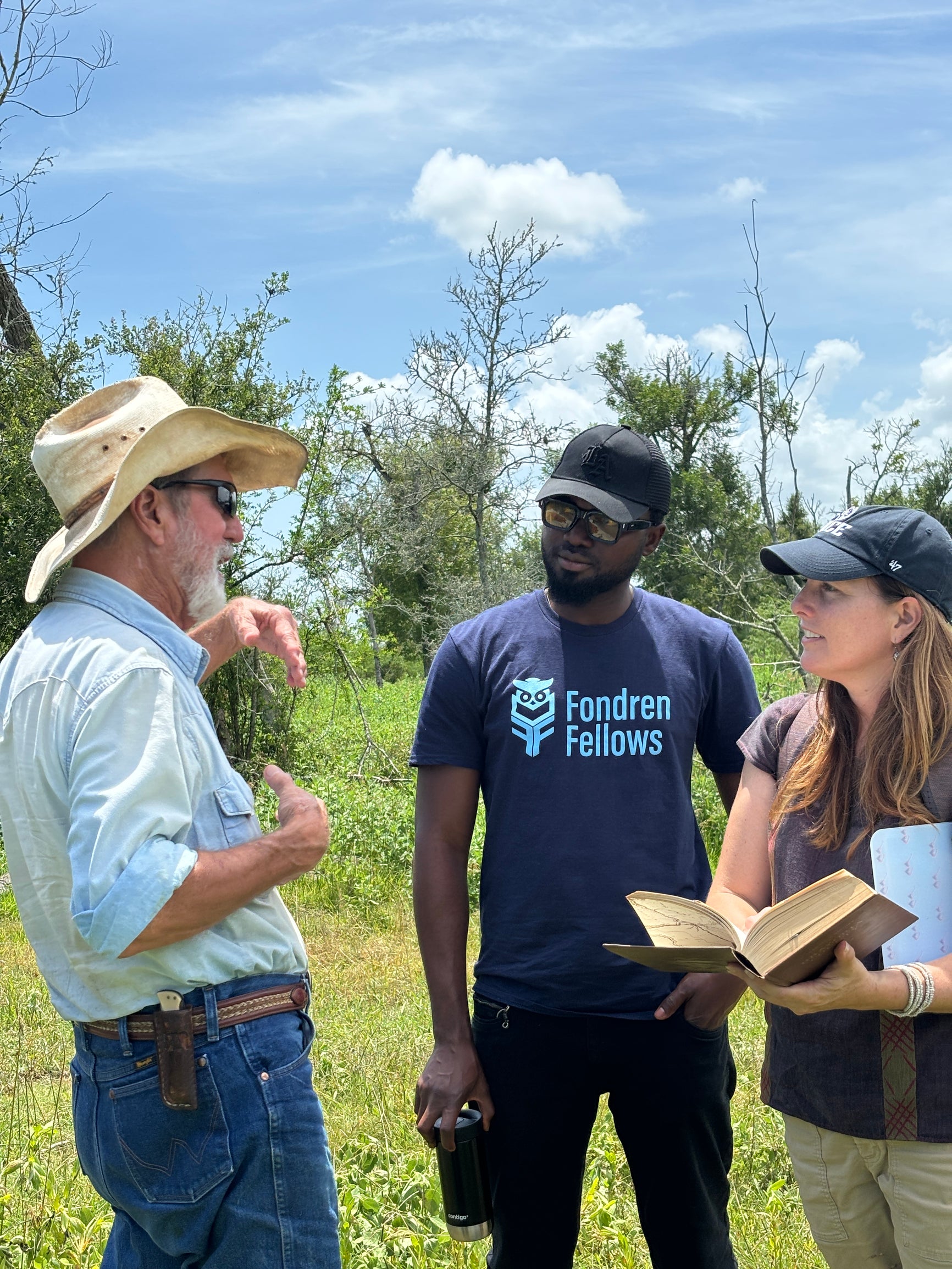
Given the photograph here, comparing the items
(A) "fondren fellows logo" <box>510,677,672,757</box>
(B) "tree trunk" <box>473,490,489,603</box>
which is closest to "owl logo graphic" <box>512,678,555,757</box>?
(A) "fondren fellows logo" <box>510,677,672,757</box>

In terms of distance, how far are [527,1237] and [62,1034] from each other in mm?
3777

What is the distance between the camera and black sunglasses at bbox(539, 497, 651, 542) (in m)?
2.87

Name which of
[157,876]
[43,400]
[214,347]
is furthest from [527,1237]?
[214,347]

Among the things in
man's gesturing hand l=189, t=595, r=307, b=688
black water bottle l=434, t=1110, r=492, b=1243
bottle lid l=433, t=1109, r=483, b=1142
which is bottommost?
black water bottle l=434, t=1110, r=492, b=1243

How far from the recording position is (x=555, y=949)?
2.65 m

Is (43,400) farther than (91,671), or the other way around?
(43,400)

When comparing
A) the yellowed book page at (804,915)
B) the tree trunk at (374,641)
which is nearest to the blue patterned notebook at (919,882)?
the yellowed book page at (804,915)

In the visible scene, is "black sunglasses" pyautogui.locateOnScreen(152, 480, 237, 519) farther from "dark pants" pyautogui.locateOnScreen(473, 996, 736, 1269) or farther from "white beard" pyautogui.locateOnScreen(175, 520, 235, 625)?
"dark pants" pyautogui.locateOnScreen(473, 996, 736, 1269)

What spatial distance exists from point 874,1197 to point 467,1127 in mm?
888

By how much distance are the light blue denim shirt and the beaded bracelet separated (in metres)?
1.16

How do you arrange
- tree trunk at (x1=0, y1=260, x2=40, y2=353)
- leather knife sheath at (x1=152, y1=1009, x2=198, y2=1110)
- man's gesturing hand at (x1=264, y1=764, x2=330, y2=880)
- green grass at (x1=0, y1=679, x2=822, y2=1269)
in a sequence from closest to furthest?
1. leather knife sheath at (x1=152, y1=1009, x2=198, y2=1110)
2. man's gesturing hand at (x1=264, y1=764, x2=330, y2=880)
3. green grass at (x1=0, y1=679, x2=822, y2=1269)
4. tree trunk at (x1=0, y1=260, x2=40, y2=353)

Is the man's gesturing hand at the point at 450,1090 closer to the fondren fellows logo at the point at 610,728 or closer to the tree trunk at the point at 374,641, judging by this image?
the fondren fellows logo at the point at 610,728

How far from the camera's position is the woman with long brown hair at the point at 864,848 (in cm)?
219

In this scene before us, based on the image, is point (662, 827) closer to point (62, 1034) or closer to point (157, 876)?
point (157, 876)
